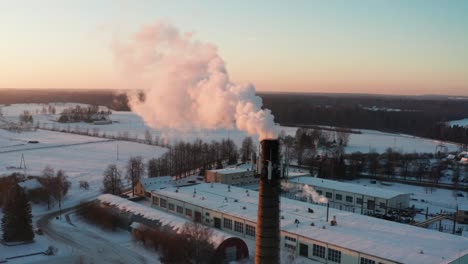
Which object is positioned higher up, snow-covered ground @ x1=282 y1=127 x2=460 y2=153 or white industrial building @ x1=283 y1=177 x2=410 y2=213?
snow-covered ground @ x1=282 y1=127 x2=460 y2=153

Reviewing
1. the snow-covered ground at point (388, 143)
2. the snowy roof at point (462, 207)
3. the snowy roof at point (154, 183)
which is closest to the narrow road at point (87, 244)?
the snowy roof at point (154, 183)

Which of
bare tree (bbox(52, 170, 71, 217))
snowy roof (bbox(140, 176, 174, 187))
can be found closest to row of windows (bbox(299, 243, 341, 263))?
snowy roof (bbox(140, 176, 174, 187))

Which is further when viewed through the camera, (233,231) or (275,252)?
(233,231)

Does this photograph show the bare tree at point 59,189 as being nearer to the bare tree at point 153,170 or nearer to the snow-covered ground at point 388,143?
the bare tree at point 153,170

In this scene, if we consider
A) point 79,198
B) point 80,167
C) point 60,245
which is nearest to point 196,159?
point 80,167

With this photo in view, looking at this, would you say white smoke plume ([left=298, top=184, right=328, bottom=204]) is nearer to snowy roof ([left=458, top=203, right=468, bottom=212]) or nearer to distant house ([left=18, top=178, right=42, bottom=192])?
snowy roof ([left=458, top=203, right=468, bottom=212])

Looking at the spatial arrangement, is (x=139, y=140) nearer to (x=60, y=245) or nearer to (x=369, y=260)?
(x=60, y=245)
